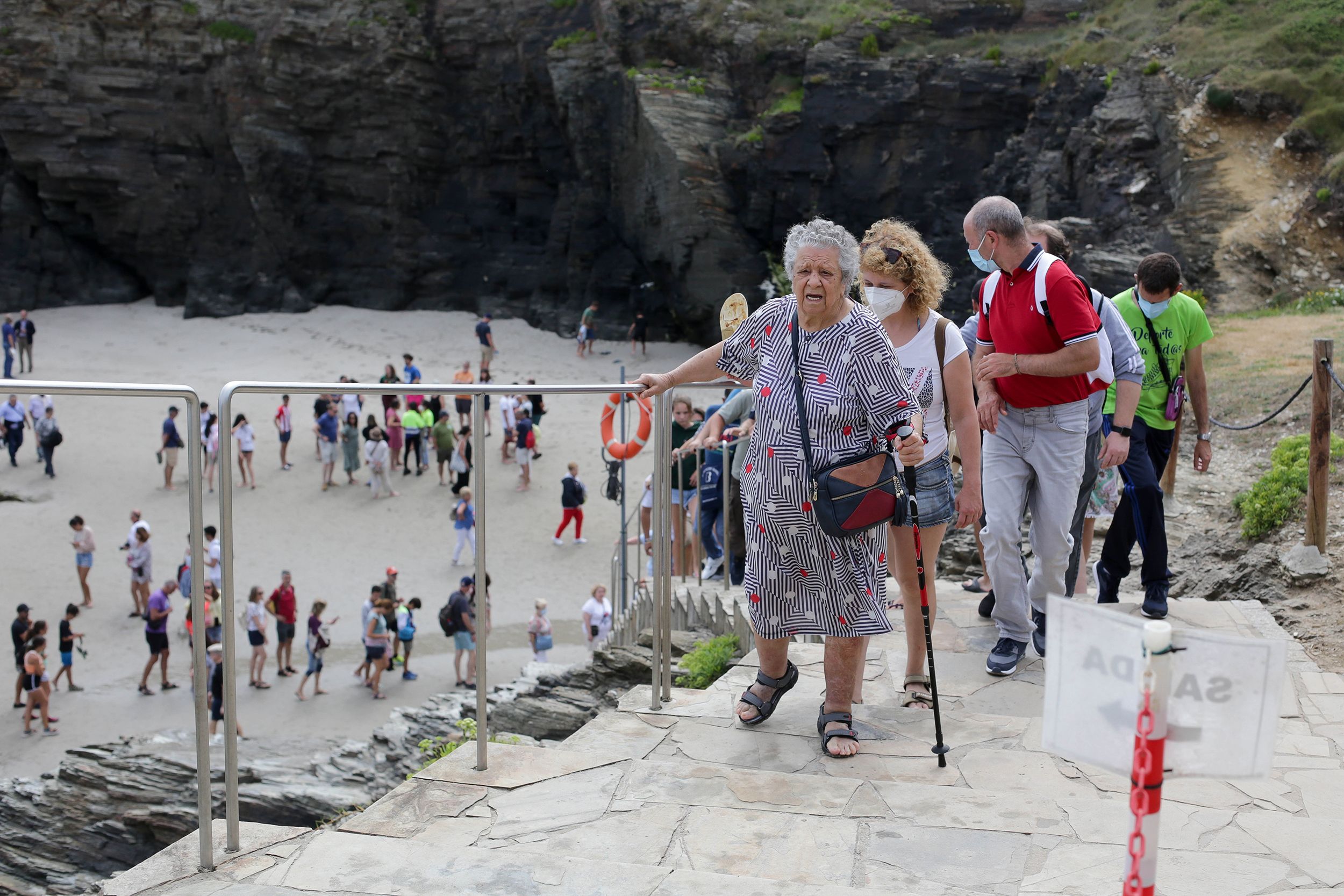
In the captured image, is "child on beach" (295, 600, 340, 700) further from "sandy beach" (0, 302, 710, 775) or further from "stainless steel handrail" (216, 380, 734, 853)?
"stainless steel handrail" (216, 380, 734, 853)

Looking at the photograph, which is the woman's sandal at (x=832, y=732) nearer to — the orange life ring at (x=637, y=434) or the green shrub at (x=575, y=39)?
the orange life ring at (x=637, y=434)

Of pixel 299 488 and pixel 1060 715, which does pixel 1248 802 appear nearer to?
pixel 1060 715

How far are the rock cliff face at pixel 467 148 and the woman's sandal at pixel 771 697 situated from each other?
25684 millimetres

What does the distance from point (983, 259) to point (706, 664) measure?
2442 mm

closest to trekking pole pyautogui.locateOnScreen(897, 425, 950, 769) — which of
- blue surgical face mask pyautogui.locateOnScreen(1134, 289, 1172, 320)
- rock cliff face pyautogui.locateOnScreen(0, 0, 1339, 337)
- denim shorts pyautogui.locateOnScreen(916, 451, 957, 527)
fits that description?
denim shorts pyautogui.locateOnScreen(916, 451, 957, 527)

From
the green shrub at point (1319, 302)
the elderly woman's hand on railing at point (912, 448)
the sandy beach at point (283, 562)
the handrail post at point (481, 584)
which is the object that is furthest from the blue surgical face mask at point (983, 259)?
the green shrub at point (1319, 302)

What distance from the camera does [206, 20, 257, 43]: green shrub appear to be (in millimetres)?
34781

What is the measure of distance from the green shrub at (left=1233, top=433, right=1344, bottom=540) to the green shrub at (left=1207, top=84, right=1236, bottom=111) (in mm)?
18401

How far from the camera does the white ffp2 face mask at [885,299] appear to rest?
4.03 meters

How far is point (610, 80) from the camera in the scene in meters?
32.3

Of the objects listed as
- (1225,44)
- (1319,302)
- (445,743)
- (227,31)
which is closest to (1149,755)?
(445,743)

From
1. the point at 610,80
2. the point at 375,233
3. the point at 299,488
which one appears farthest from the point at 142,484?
the point at 375,233

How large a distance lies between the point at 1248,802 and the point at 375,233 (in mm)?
36651

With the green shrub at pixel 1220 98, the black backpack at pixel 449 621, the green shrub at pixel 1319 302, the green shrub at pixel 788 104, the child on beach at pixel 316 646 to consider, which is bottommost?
the child on beach at pixel 316 646
